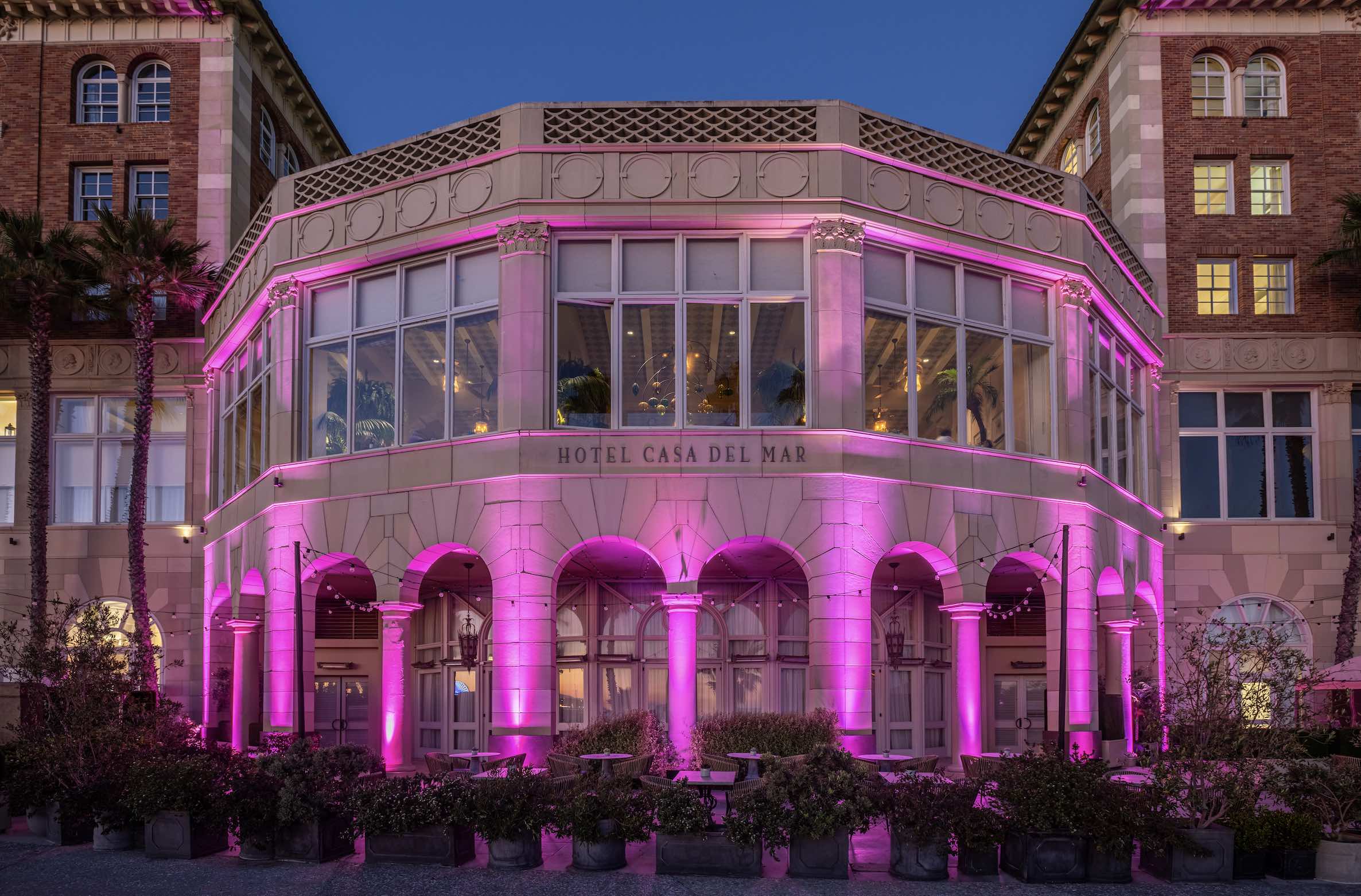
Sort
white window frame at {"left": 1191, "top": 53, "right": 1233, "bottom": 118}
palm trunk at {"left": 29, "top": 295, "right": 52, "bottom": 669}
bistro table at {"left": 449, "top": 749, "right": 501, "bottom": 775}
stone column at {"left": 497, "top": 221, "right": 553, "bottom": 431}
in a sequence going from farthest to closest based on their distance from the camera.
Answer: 1. white window frame at {"left": 1191, "top": 53, "right": 1233, "bottom": 118}
2. palm trunk at {"left": 29, "top": 295, "right": 52, "bottom": 669}
3. stone column at {"left": 497, "top": 221, "right": 553, "bottom": 431}
4. bistro table at {"left": 449, "top": 749, "right": 501, "bottom": 775}

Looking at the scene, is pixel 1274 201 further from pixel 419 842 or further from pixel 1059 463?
pixel 419 842

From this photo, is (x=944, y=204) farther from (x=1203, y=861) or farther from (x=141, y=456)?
(x=141, y=456)

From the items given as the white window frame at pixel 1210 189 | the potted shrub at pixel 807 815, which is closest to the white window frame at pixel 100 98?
the white window frame at pixel 1210 189

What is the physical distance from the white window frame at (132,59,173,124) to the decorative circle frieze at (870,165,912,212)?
64.7 feet

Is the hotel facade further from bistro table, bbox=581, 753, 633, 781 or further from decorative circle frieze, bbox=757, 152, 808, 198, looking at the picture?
bistro table, bbox=581, 753, 633, 781

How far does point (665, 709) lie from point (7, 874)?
14.4m

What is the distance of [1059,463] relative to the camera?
2580 cm

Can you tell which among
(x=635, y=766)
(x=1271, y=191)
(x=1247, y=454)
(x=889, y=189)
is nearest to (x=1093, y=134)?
(x=1271, y=191)

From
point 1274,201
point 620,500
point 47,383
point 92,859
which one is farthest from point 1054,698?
point 47,383

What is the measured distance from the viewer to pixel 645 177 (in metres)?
23.9

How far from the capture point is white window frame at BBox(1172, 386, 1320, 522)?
114ft

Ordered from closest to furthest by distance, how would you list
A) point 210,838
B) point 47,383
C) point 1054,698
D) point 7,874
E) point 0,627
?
point 7,874, point 210,838, point 0,627, point 1054,698, point 47,383

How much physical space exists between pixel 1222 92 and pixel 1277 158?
2.10 meters

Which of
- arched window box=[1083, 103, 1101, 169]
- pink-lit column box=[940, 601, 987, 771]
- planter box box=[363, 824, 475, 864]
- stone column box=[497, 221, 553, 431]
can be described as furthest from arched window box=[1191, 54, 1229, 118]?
planter box box=[363, 824, 475, 864]
